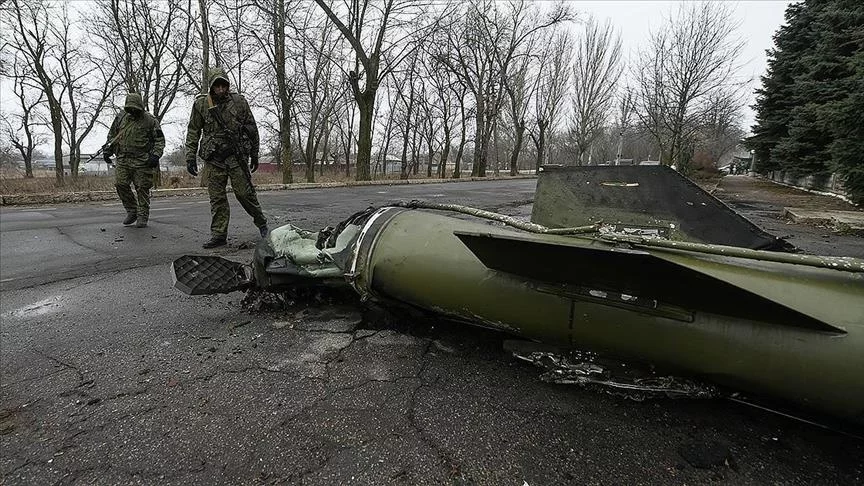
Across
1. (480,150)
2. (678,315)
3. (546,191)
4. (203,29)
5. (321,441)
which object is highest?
(203,29)

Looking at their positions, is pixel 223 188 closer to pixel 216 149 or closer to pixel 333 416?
pixel 216 149

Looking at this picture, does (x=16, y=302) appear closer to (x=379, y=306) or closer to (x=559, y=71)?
(x=379, y=306)

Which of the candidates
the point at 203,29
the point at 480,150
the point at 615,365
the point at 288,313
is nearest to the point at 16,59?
the point at 203,29

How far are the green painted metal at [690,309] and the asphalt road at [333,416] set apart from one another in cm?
26

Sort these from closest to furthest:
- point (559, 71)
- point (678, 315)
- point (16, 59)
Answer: point (678, 315)
point (16, 59)
point (559, 71)

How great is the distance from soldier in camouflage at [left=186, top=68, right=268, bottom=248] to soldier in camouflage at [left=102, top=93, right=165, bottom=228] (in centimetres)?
165

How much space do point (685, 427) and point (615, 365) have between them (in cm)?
32

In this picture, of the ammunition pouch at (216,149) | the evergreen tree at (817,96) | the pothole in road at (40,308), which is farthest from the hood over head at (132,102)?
the evergreen tree at (817,96)

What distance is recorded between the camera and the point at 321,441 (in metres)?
1.49

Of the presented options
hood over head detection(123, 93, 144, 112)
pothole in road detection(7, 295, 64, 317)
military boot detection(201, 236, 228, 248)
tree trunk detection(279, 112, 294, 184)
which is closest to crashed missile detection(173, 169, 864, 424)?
pothole in road detection(7, 295, 64, 317)

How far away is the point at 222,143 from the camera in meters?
4.19

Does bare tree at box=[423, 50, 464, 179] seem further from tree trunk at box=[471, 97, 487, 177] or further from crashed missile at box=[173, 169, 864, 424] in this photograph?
crashed missile at box=[173, 169, 864, 424]

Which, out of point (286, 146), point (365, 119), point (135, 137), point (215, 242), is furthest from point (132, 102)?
point (365, 119)

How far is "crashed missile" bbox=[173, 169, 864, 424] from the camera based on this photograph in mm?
1277
